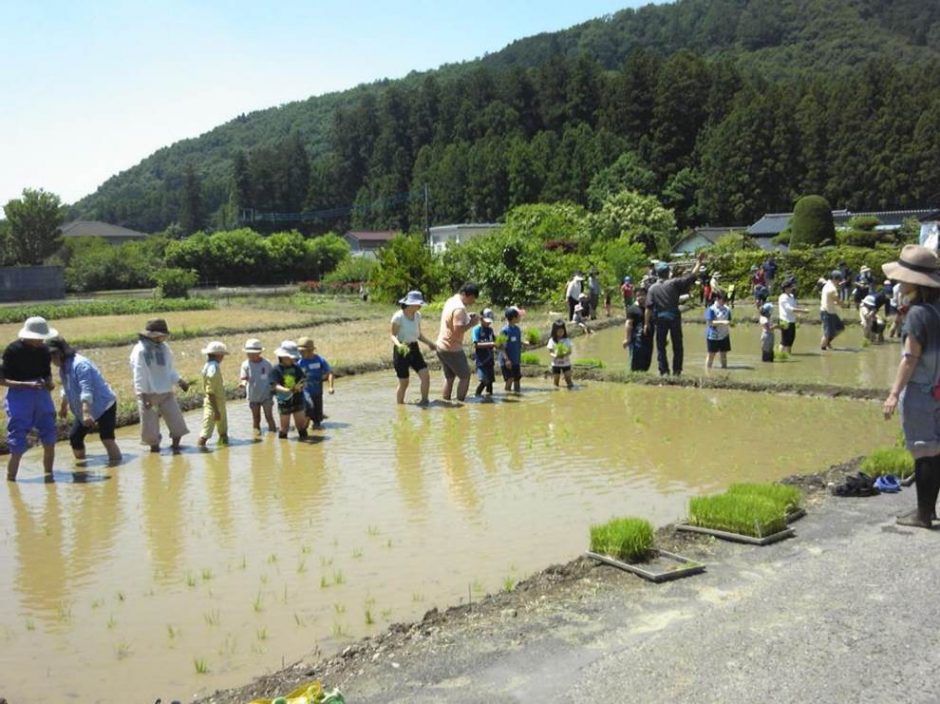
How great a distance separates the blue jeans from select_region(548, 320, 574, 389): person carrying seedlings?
1.46m

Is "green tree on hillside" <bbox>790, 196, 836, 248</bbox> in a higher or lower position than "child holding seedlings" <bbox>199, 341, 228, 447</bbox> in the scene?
higher

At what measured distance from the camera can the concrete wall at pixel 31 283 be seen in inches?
2050

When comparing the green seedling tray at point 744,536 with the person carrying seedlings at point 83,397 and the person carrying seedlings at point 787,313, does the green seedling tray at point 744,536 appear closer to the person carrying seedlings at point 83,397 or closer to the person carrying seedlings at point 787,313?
the person carrying seedlings at point 83,397

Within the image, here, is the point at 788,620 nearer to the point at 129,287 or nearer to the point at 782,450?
the point at 782,450

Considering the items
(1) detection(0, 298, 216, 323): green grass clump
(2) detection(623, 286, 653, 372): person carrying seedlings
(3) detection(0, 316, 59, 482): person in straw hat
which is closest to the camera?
(3) detection(0, 316, 59, 482): person in straw hat

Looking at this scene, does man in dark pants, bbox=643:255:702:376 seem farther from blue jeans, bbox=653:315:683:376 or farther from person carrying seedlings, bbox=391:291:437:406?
person carrying seedlings, bbox=391:291:437:406

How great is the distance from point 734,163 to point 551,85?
3460 cm

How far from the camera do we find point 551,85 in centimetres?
10056

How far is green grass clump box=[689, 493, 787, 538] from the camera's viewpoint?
6316mm

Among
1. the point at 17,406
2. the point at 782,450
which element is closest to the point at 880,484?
the point at 782,450

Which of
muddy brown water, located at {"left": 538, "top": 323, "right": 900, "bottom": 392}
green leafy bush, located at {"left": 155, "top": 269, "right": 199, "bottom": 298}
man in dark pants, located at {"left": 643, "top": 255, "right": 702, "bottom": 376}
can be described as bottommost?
muddy brown water, located at {"left": 538, "top": 323, "right": 900, "bottom": 392}

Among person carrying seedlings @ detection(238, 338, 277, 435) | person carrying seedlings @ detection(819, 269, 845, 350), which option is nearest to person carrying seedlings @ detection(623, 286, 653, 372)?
person carrying seedlings @ detection(819, 269, 845, 350)

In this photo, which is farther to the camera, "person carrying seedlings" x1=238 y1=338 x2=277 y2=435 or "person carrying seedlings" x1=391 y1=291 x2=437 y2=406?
"person carrying seedlings" x1=391 y1=291 x2=437 y2=406

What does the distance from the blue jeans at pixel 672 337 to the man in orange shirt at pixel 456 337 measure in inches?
126
